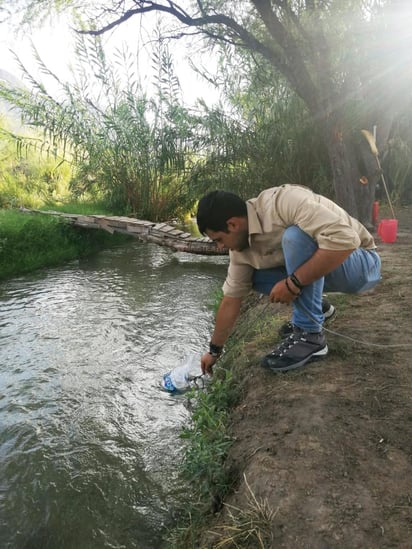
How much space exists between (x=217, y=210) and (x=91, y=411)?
149cm

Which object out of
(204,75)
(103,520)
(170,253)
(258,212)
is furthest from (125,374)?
(204,75)

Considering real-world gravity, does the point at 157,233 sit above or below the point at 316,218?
below

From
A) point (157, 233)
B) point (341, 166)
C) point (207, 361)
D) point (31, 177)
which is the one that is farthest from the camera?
point (31, 177)

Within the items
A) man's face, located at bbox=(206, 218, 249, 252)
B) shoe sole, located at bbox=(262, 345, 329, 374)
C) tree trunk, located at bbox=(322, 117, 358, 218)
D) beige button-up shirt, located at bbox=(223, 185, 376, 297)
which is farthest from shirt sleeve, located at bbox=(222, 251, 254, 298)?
tree trunk, located at bbox=(322, 117, 358, 218)

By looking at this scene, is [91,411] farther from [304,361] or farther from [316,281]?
[316,281]

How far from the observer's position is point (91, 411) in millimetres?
2486

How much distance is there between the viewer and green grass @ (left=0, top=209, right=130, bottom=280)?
584 centimetres

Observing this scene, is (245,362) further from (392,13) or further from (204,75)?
(204,75)

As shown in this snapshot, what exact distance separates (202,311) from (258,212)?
8.22 ft

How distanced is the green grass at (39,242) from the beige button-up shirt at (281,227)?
4488 mm

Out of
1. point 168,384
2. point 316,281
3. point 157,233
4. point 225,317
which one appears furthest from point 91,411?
point 157,233

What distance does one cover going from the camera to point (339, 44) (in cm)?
530

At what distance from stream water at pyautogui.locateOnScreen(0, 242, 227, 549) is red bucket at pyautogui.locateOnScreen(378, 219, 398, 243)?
2137 mm

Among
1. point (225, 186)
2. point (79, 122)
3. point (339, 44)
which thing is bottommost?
point (225, 186)
